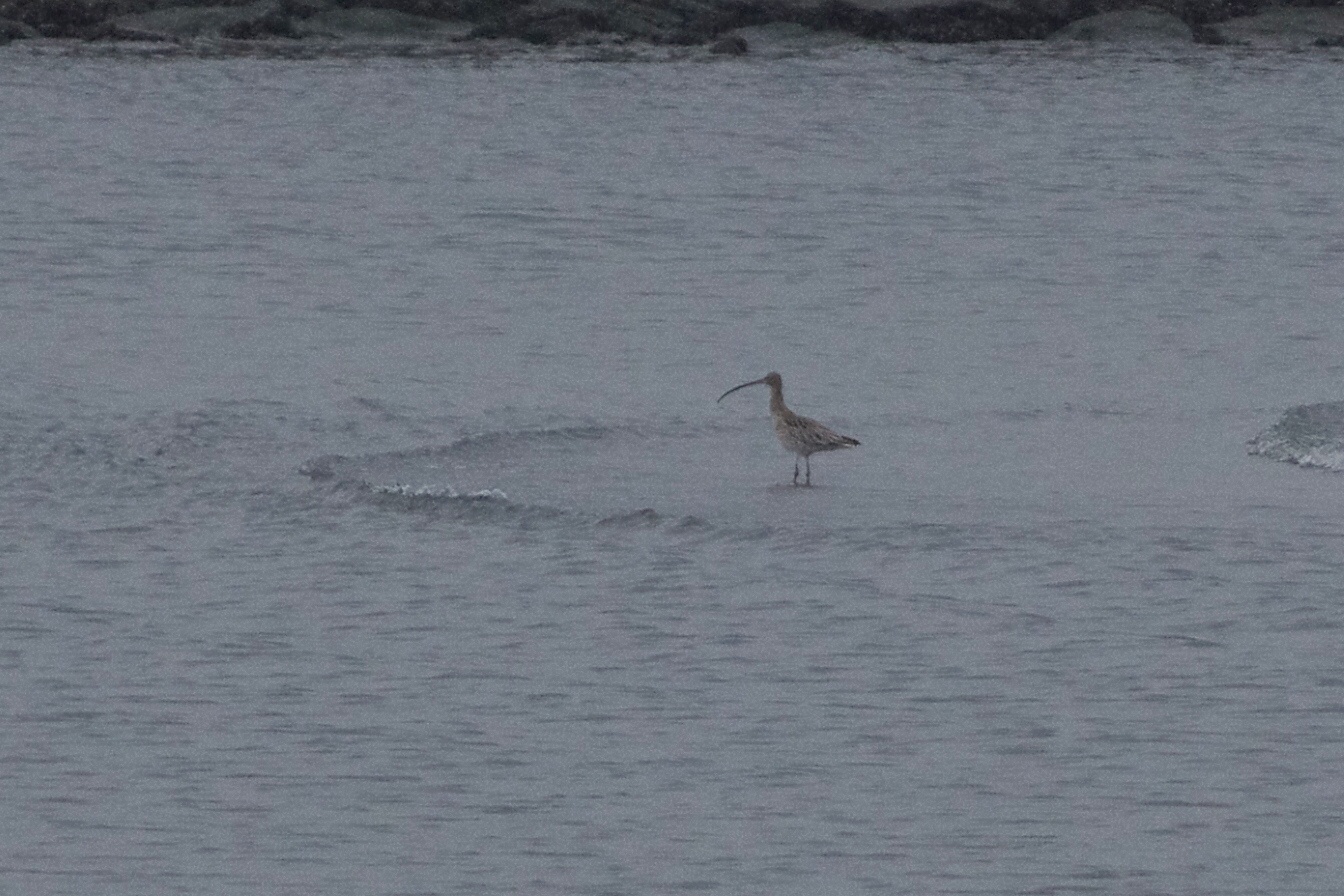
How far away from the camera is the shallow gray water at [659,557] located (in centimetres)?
1101

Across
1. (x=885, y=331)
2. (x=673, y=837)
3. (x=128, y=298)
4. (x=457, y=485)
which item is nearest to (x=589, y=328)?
(x=885, y=331)

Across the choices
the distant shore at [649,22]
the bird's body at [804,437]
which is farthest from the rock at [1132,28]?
the bird's body at [804,437]

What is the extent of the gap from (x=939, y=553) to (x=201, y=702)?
427 cm

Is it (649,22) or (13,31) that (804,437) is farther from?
(13,31)

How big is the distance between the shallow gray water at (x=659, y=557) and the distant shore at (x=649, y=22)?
19.6m

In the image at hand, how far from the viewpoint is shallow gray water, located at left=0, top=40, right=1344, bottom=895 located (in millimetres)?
11008

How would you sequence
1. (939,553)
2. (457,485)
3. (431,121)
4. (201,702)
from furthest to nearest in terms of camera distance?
1. (431,121)
2. (457,485)
3. (939,553)
4. (201,702)

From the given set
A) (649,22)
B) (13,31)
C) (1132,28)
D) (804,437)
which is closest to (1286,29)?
(1132,28)

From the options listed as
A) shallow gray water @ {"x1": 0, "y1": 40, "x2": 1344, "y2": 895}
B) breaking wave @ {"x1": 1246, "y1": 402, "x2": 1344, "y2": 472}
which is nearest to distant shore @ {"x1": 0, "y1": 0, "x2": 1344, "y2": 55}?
shallow gray water @ {"x1": 0, "y1": 40, "x2": 1344, "y2": 895}

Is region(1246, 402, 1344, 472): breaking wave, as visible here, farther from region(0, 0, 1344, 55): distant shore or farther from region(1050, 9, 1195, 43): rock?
region(1050, 9, 1195, 43): rock

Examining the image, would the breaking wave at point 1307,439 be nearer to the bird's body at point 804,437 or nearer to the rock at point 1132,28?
the bird's body at point 804,437

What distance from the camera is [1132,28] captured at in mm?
57719

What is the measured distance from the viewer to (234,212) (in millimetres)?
34594

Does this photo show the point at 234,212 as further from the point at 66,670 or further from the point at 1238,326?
the point at 66,670
